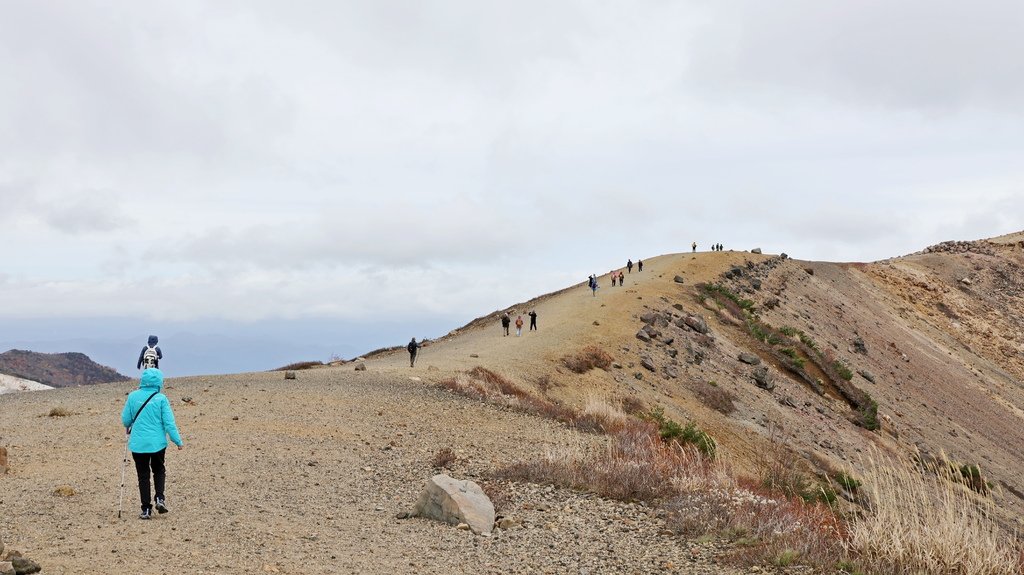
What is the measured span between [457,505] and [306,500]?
243 centimetres

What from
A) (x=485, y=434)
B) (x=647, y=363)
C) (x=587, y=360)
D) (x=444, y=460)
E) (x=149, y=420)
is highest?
(x=587, y=360)

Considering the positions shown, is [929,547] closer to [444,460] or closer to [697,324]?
[444,460]

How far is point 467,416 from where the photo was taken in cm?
1761

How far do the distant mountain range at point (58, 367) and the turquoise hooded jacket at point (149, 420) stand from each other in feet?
195

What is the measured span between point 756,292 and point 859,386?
12600 mm

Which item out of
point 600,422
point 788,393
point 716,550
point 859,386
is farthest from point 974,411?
point 716,550

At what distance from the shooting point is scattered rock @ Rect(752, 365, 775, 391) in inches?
1267

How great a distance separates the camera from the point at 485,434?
15680mm

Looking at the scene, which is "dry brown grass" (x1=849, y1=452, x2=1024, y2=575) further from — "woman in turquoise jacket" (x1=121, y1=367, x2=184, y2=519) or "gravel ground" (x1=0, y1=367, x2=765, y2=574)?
"woman in turquoise jacket" (x1=121, y1=367, x2=184, y2=519)

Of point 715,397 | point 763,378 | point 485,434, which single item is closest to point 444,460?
point 485,434

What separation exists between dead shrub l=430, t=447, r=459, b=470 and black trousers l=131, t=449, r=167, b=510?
4627mm

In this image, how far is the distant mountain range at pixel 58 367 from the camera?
211 ft

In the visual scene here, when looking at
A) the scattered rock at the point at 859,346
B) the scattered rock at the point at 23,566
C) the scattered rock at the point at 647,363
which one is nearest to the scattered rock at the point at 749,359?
the scattered rock at the point at 647,363

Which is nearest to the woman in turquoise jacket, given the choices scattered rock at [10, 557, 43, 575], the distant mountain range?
scattered rock at [10, 557, 43, 575]
